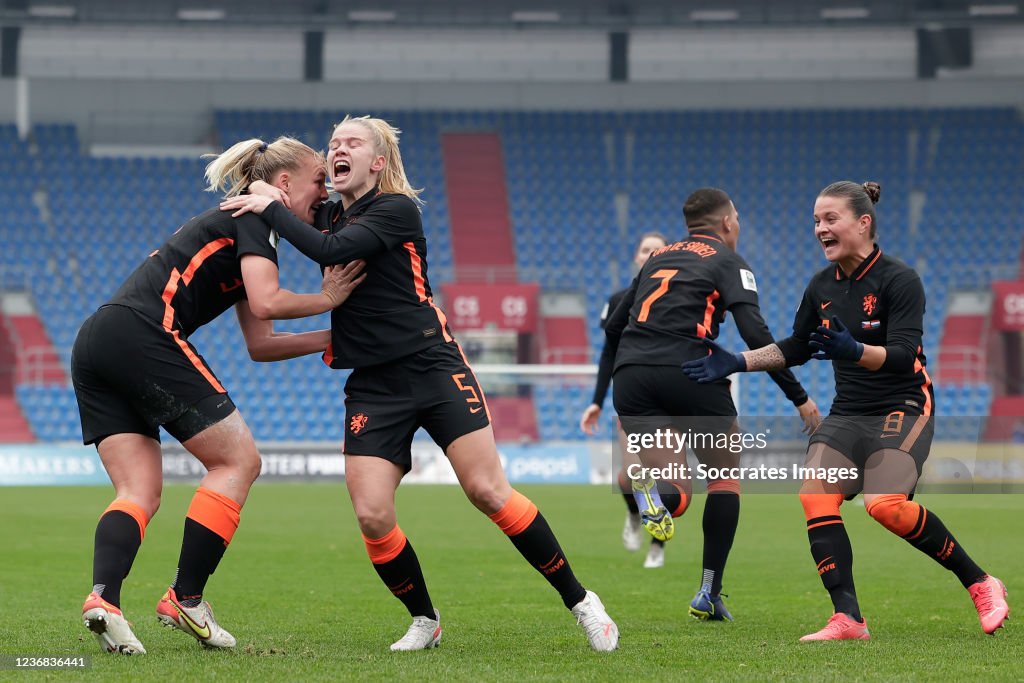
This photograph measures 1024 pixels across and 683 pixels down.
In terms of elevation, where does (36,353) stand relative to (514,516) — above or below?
below

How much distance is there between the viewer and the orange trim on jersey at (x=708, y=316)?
6379 millimetres

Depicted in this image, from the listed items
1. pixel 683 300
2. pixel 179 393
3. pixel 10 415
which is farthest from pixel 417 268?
pixel 10 415

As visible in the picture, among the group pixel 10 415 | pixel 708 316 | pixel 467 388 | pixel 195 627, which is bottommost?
pixel 10 415

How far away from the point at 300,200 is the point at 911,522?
9.85 feet

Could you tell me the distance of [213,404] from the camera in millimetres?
4820

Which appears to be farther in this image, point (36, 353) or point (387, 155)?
point (36, 353)

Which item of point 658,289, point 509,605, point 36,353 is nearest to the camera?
point 658,289

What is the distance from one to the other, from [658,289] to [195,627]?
3.03 meters

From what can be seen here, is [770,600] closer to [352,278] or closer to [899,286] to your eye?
[899,286]

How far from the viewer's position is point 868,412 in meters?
5.47

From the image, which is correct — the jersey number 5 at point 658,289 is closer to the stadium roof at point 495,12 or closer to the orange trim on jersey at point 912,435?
the orange trim on jersey at point 912,435

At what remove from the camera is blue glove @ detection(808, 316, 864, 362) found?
5008 millimetres

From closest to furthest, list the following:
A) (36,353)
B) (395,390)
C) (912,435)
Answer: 1. (395,390)
2. (912,435)
3. (36,353)

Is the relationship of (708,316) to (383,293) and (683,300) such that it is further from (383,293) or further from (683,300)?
(383,293)
